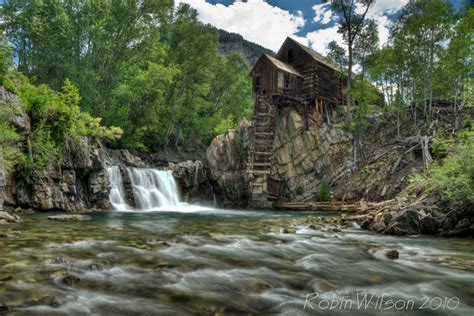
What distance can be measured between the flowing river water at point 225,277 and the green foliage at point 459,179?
190 centimetres

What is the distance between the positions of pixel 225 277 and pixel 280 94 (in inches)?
1176

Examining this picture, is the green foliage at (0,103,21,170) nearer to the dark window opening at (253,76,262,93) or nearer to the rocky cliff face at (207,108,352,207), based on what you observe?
the rocky cliff face at (207,108,352,207)

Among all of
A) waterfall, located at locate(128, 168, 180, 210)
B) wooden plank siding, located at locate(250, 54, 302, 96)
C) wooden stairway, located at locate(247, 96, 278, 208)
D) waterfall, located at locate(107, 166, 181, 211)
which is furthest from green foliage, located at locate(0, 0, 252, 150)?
wooden stairway, located at locate(247, 96, 278, 208)

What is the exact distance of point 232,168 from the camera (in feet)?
108

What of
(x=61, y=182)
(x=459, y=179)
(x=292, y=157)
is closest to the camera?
(x=459, y=179)

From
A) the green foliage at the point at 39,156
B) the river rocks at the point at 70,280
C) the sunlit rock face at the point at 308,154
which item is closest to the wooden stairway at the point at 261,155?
the sunlit rock face at the point at 308,154

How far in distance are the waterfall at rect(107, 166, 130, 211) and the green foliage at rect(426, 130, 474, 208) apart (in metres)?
19.4

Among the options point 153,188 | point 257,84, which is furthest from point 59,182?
point 257,84

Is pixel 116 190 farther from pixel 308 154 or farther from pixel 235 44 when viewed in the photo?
pixel 235 44

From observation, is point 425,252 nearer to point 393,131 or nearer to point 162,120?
point 393,131

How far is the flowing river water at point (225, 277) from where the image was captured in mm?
4205

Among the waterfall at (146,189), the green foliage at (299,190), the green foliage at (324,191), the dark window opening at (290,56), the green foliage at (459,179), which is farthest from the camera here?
the dark window opening at (290,56)

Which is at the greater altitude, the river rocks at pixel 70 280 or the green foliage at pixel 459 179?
the green foliage at pixel 459 179

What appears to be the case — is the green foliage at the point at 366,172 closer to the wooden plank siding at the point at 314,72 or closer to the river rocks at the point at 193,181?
the wooden plank siding at the point at 314,72
